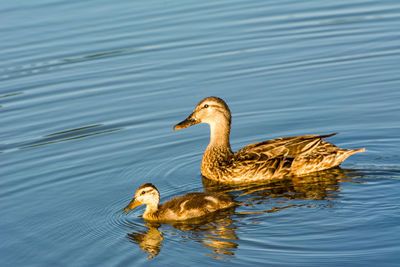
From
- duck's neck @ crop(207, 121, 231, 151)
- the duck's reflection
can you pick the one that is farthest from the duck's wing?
duck's neck @ crop(207, 121, 231, 151)

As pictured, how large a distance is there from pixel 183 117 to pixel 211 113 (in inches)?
51.6

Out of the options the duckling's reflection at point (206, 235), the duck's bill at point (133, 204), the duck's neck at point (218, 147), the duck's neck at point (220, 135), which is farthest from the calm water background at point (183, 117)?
the duck's neck at point (220, 135)

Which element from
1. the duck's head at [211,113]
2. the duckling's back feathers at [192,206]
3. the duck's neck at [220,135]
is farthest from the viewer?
the duck's head at [211,113]

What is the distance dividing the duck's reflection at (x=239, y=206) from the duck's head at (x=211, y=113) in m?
0.99

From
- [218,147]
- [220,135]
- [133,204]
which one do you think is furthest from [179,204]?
[220,135]

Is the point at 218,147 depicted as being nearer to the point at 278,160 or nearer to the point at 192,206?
the point at 278,160

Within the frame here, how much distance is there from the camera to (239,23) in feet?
52.5

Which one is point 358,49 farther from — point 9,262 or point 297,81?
point 9,262

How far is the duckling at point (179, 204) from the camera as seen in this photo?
8.23 metres

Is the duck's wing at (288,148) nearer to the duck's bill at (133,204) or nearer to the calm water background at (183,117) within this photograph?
the calm water background at (183,117)

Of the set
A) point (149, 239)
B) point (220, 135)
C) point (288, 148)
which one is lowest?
point (149, 239)

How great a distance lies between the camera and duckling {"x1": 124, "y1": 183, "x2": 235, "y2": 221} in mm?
8227

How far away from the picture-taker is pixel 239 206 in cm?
840

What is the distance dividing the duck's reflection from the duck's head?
0.99m
